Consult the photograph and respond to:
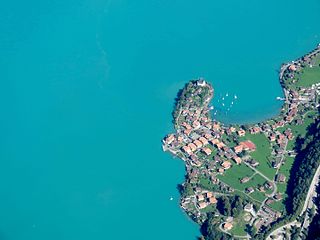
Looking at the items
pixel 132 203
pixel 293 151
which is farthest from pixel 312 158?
pixel 132 203

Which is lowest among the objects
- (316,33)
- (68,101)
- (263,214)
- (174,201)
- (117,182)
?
(263,214)

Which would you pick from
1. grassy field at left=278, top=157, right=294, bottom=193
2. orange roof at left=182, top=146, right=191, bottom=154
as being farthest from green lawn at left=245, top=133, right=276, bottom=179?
orange roof at left=182, top=146, right=191, bottom=154

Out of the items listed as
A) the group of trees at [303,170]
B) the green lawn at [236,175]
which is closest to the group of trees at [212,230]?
the green lawn at [236,175]

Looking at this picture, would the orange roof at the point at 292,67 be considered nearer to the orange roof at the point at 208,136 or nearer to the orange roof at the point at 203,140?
the orange roof at the point at 208,136

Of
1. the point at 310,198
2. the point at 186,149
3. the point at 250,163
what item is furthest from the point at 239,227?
the point at 186,149

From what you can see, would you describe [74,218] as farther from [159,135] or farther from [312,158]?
[312,158]

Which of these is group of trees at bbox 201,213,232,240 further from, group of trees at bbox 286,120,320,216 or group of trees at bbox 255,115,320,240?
group of trees at bbox 286,120,320,216

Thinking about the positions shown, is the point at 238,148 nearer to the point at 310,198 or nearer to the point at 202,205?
the point at 202,205
